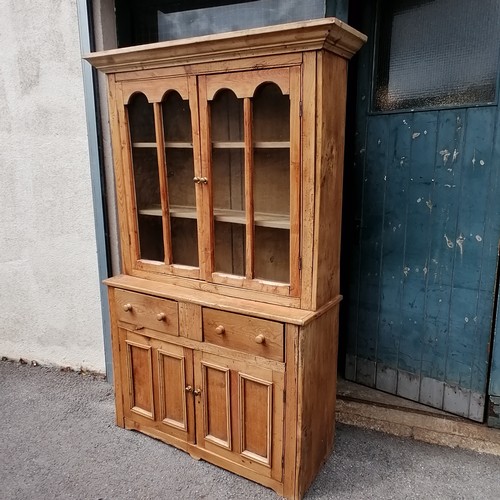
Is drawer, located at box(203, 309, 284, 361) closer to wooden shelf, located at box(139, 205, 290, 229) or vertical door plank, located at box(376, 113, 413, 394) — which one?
wooden shelf, located at box(139, 205, 290, 229)

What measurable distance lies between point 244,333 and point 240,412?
0.33 m

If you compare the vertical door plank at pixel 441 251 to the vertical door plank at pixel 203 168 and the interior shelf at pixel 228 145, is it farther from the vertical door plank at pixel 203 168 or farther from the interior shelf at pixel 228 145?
the vertical door plank at pixel 203 168

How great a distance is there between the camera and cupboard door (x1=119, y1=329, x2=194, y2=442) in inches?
75.5

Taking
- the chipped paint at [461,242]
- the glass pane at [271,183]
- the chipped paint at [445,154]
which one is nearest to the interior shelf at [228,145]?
the glass pane at [271,183]

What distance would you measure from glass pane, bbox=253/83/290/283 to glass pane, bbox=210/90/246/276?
0.28 feet

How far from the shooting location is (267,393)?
66.9 inches

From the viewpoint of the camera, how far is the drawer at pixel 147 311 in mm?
1886

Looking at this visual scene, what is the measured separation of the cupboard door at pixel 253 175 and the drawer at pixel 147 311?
0.80 feet

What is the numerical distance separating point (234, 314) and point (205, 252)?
285 millimetres

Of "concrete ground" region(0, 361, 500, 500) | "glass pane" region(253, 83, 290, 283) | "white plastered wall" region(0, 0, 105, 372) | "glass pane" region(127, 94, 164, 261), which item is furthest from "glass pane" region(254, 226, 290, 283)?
"white plastered wall" region(0, 0, 105, 372)

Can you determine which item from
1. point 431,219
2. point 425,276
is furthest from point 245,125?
point 425,276

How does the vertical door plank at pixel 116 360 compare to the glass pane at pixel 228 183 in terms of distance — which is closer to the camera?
the glass pane at pixel 228 183

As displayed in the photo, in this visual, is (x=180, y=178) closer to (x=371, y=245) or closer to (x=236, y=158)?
(x=236, y=158)

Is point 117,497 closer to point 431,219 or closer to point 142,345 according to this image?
point 142,345
